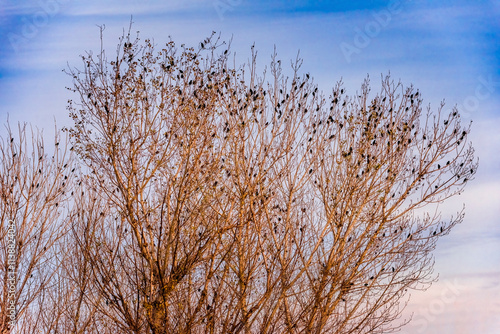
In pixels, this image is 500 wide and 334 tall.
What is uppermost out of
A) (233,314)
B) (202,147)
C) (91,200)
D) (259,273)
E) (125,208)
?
(91,200)

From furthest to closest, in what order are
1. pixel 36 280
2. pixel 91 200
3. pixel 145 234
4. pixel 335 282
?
pixel 36 280 < pixel 91 200 < pixel 335 282 < pixel 145 234

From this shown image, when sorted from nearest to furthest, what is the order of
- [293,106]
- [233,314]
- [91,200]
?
[233,314] < [293,106] < [91,200]

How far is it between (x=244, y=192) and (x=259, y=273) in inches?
51.9

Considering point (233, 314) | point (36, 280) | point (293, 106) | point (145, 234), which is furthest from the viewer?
point (36, 280)

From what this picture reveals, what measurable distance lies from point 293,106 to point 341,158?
1.09m

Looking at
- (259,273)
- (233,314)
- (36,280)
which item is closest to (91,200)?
(36,280)

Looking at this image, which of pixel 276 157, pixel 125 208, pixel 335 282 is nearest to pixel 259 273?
pixel 335 282

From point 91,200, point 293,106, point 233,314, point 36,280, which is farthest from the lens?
point 36,280

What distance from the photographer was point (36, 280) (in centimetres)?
1049

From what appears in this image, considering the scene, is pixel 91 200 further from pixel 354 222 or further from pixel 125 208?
pixel 354 222

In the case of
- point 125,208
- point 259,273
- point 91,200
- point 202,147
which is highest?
point 91,200

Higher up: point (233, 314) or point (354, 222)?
point (354, 222)

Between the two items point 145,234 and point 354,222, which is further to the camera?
point 354,222

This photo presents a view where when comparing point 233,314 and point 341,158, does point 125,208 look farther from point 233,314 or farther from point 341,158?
point 341,158
